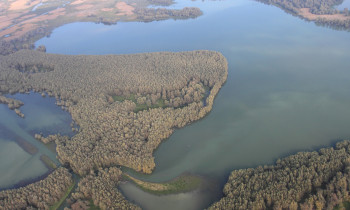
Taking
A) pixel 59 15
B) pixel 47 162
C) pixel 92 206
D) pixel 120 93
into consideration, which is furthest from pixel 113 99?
pixel 59 15

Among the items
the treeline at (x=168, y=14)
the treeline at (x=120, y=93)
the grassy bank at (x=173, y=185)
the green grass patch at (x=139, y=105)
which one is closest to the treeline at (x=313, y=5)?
the treeline at (x=168, y=14)

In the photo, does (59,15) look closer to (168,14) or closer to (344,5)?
(168,14)

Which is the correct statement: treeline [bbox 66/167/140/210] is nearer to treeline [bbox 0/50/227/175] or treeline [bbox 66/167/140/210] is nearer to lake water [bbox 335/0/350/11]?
treeline [bbox 0/50/227/175]

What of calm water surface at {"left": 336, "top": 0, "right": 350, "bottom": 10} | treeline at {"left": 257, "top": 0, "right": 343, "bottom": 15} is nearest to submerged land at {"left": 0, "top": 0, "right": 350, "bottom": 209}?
treeline at {"left": 257, "top": 0, "right": 343, "bottom": 15}

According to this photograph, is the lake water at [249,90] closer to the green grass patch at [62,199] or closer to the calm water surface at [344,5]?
the green grass patch at [62,199]

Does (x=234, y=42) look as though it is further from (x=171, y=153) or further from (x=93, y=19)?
(x=93, y=19)

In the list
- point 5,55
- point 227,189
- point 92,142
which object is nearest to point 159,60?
point 92,142
